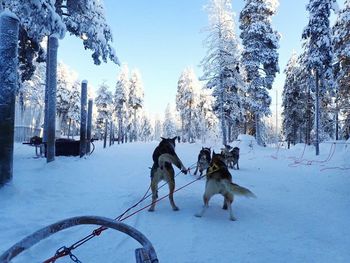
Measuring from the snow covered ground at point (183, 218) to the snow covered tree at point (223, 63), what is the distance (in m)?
23.1

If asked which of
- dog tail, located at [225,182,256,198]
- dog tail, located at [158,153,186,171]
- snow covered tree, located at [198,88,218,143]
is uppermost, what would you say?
snow covered tree, located at [198,88,218,143]

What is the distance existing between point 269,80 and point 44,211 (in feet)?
94.5

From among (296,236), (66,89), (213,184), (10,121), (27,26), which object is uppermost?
(66,89)

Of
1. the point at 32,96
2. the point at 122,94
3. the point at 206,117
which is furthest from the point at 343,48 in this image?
the point at 122,94

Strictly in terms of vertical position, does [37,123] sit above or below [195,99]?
below

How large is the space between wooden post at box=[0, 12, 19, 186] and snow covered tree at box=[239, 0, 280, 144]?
26048 mm

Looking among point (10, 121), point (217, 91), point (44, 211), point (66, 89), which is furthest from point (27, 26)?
point (66, 89)

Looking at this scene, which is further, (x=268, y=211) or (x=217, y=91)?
(x=217, y=91)

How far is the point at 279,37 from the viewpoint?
106ft

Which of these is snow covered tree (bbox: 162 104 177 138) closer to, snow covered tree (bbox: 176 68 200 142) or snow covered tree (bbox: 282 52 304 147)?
snow covered tree (bbox: 176 68 200 142)

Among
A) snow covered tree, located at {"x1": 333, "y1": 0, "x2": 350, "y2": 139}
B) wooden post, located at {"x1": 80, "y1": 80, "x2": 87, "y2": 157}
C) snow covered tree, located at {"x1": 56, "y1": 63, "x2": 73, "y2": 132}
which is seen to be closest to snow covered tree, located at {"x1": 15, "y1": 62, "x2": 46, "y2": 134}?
snow covered tree, located at {"x1": 56, "y1": 63, "x2": 73, "y2": 132}

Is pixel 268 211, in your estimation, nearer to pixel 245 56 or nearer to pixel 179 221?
pixel 179 221

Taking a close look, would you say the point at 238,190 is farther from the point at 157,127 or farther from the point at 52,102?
the point at 157,127

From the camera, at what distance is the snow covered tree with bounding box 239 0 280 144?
103 ft
